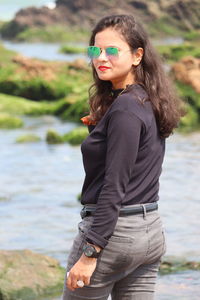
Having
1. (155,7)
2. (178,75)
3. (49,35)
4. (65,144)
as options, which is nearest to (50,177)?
(65,144)

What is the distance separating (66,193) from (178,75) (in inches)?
413

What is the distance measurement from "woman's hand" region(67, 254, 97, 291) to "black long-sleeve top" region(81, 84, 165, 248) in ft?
0.29

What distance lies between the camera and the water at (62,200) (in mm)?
8523

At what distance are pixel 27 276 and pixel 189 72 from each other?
51.5ft

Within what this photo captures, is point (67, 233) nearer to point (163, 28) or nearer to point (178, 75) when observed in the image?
point (178, 75)

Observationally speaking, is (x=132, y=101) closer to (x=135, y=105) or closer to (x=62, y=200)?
(x=135, y=105)

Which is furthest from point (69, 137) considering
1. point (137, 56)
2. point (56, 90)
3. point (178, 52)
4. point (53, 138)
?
point (178, 52)

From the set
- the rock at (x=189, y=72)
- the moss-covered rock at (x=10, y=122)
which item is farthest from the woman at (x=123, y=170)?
the rock at (x=189, y=72)

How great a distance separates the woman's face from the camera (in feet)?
12.6

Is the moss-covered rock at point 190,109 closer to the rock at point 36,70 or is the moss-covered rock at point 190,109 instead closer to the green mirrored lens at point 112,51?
the rock at point 36,70

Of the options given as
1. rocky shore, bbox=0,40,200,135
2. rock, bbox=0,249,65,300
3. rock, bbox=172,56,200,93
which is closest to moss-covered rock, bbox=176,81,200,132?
rocky shore, bbox=0,40,200,135

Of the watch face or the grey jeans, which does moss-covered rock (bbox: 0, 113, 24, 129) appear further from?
the watch face

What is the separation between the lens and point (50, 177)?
13.4 m

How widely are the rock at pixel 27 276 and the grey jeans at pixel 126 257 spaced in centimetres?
275
